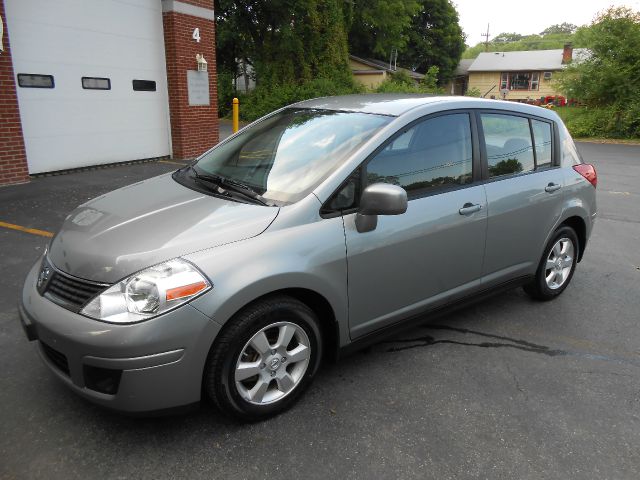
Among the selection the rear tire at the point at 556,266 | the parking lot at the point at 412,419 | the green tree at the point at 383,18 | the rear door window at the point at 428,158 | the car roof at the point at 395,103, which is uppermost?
the green tree at the point at 383,18

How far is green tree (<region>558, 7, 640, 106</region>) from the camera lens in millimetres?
22312

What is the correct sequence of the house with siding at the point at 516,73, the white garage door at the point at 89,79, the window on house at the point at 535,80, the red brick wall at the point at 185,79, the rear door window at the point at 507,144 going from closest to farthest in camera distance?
the rear door window at the point at 507,144
the white garage door at the point at 89,79
the red brick wall at the point at 185,79
the house with siding at the point at 516,73
the window on house at the point at 535,80

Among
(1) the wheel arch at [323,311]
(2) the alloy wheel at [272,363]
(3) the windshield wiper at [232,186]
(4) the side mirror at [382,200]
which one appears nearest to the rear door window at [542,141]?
(4) the side mirror at [382,200]

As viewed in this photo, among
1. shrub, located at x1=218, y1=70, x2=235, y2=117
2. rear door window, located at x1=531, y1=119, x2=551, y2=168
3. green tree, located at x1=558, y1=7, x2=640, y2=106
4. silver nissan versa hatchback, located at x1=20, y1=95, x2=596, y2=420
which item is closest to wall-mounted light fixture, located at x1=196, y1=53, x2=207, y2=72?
silver nissan versa hatchback, located at x1=20, y1=95, x2=596, y2=420

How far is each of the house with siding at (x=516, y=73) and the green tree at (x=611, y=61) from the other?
1313 inches

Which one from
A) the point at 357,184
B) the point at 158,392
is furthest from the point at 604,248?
the point at 158,392

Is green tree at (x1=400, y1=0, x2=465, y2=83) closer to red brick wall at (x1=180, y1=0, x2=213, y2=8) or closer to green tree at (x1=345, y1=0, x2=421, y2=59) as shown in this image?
green tree at (x1=345, y1=0, x2=421, y2=59)

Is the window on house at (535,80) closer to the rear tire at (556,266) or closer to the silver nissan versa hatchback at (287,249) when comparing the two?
the rear tire at (556,266)

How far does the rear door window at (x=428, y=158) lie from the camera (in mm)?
3076

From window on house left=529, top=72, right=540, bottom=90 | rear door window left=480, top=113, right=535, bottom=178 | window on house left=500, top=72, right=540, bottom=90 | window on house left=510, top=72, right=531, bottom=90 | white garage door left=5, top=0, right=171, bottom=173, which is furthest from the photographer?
window on house left=510, top=72, right=531, bottom=90

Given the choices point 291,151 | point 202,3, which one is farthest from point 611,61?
point 291,151

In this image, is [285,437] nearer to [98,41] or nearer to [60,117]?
[60,117]

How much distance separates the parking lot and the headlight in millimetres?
630

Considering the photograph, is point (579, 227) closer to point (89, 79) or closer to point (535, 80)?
point (89, 79)
